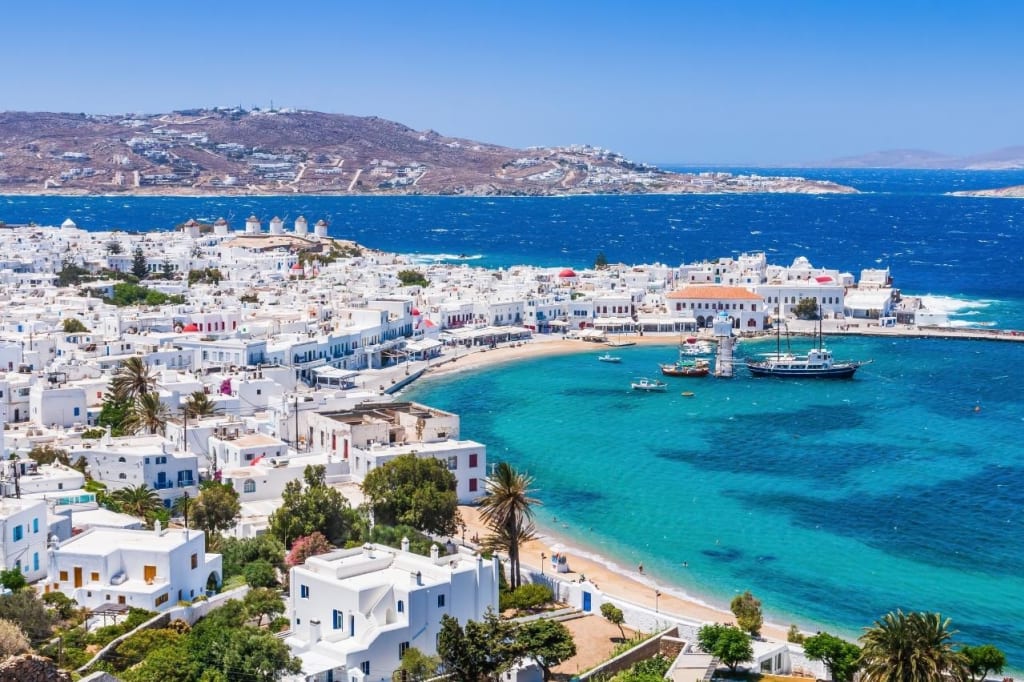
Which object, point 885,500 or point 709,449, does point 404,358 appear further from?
point 885,500

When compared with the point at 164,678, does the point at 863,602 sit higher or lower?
lower

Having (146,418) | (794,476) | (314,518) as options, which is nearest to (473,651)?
(314,518)

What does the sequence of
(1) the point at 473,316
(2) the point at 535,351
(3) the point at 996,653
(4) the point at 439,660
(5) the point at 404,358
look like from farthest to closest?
1. (1) the point at 473,316
2. (2) the point at 535,351
3. (5) the point at 404,358
4. (3) the point at 996,653
5. (4) the point at 439,660

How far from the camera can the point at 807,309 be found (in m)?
89.9

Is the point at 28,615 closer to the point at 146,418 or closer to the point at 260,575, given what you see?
the point at 260,575

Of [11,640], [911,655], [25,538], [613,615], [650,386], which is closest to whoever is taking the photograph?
[911,655]

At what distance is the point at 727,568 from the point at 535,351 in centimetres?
4157

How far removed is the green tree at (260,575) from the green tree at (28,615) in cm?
462

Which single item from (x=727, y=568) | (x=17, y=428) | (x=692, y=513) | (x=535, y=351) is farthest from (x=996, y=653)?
(x=535, y=351)

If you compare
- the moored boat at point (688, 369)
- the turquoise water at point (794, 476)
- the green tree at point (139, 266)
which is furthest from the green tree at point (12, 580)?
the green tree at point (139, 266)

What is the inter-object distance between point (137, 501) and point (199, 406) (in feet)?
35.0

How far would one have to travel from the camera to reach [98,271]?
98.5 meters

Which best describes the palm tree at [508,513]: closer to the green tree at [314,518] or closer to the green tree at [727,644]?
the green tree at [314,518]

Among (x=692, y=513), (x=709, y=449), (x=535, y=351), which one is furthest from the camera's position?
(x=535, y=351)
